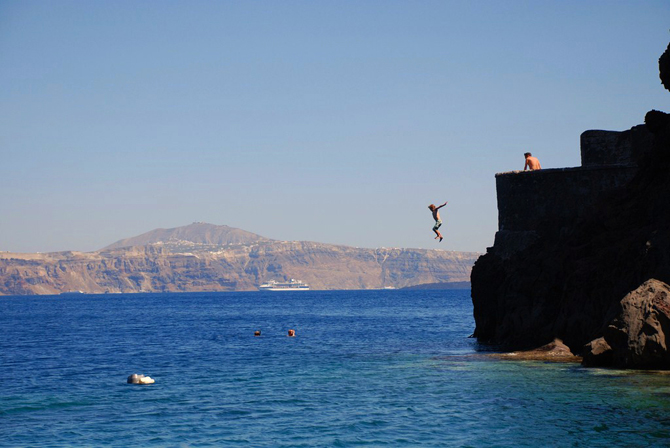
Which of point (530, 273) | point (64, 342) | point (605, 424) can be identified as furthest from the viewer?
point (64, 342)

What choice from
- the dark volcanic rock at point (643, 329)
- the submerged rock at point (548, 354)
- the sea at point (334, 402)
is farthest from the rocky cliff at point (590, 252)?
the sea at point (334, 402)

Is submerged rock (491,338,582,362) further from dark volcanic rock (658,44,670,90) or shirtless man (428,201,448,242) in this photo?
dark volcanic rock (658,44,670,90)

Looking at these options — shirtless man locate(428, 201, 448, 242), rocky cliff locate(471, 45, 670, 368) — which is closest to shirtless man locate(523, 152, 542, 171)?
rocky cliff locate(471, 45, 670, 368)

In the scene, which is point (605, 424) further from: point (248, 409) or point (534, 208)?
point (534, 208)

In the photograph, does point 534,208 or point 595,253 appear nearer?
point 595,253

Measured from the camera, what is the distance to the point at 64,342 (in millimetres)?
50750

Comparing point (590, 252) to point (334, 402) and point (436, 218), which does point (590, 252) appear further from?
point (334, 402)

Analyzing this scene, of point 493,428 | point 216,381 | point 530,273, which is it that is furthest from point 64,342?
point 493,428

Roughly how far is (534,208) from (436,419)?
1960 centimetres

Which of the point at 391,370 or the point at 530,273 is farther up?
the point at 530,273

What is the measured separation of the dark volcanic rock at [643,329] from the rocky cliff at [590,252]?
0.10ft

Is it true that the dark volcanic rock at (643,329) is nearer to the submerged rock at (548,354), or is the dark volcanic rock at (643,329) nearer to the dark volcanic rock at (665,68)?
the submerged rock at (548,354)

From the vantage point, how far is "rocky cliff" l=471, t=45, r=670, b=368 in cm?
2620

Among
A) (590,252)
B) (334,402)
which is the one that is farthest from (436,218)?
(334,402)
